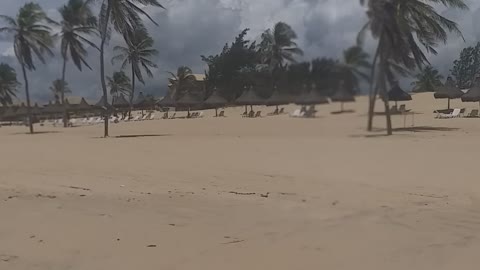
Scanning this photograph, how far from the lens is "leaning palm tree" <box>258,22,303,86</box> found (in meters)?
3.39

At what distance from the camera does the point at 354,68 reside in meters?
3.11

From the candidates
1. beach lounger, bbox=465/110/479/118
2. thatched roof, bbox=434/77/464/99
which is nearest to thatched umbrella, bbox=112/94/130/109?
thatched roof, bbox=434/77/464/99

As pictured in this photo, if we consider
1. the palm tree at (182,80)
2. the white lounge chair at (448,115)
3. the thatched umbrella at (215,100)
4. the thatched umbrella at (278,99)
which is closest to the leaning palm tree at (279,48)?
the thatched umbrella at (278,99)

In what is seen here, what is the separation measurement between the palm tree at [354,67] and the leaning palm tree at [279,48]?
28cm

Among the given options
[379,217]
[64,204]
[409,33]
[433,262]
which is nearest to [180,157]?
[64,204]

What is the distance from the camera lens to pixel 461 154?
9.71m

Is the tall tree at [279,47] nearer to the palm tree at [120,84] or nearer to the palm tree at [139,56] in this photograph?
the palm tree at [139,56]

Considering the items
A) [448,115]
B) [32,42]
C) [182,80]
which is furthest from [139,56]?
[448,115]

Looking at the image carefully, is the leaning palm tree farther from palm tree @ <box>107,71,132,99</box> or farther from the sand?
palm tree @ <box>107,71,132,99</box>

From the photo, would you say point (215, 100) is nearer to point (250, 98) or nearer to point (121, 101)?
point (250, 98)

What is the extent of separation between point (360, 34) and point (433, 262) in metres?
2.29

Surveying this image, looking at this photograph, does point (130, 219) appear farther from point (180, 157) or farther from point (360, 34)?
point (180, 157)

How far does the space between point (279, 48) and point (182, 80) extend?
2.20 metres

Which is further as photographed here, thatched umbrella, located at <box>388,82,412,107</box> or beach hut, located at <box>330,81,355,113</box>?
thatched umbrella, located at <box>388,82,412,107</box>
